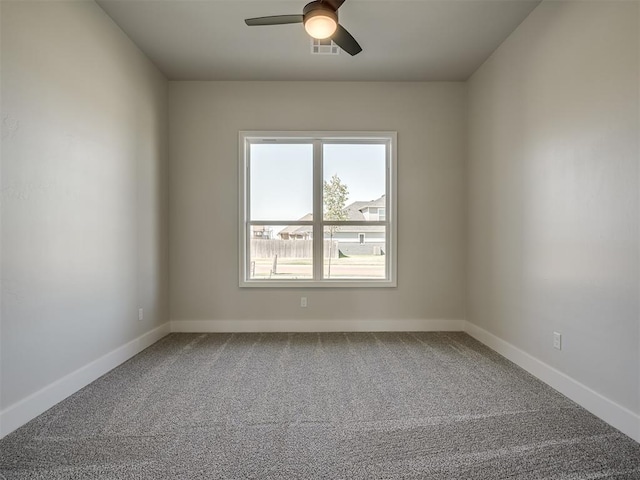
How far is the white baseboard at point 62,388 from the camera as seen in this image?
6.48 ft

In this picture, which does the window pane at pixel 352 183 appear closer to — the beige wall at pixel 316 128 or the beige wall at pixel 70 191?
the beige wall at pixel 316 128

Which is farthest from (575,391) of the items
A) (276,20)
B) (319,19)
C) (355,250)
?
(276,20)

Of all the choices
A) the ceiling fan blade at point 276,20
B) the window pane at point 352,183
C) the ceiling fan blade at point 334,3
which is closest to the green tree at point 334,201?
Result: the window pane at point 352,183

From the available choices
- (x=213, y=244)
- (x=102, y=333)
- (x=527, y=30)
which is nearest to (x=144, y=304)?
(x=102, y=333)

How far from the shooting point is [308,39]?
10.6ft

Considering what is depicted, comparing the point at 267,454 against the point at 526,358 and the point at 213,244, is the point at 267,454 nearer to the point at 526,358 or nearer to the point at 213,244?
the point at 526,358

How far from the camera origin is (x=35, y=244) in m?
2.16

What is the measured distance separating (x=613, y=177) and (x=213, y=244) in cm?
359

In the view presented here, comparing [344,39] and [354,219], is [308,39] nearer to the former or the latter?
[344,39]

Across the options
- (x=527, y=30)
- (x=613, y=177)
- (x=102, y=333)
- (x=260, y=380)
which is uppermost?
(x=527, y=30)

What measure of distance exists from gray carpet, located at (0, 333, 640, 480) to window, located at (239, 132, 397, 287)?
1310 millimetres

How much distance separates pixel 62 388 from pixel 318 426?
68.5 inches

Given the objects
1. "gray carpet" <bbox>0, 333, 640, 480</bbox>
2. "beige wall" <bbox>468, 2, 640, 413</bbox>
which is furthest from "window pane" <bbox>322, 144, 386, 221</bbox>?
"gray carpet" <bbox>0, 333, 640, 480</bbox>

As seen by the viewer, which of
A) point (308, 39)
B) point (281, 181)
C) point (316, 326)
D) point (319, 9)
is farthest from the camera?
point (281, 181)
